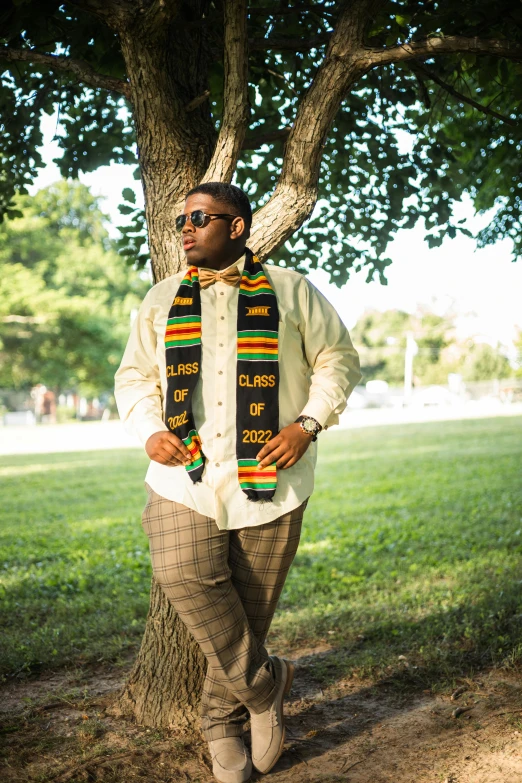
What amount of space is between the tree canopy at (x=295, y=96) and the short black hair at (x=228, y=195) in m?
0.38

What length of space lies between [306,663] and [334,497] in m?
7.55

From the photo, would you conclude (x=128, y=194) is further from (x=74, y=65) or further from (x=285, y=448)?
(x=285, y=448)

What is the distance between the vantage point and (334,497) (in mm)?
12203

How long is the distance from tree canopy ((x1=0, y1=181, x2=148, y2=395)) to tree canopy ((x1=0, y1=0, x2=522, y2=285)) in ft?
122

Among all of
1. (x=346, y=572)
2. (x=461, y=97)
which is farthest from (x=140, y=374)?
(x=346, y=572)

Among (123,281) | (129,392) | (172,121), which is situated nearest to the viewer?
(129,392)

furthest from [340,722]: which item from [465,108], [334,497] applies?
[334,497]

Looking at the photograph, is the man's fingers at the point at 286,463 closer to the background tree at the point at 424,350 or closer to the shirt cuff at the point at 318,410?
the shirt cuff at the point at 318,410

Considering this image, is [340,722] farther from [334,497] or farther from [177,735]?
[334,497]

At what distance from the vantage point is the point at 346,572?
7.07 meters

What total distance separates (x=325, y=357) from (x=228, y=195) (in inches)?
29.4

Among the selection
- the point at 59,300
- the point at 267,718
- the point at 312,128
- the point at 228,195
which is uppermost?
the point at 59,300

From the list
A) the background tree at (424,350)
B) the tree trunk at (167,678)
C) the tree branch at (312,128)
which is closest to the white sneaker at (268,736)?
the tree trunk at (167,678)

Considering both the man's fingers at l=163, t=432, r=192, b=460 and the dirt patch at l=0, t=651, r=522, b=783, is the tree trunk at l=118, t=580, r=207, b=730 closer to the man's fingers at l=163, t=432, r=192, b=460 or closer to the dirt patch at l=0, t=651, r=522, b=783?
the dirt patch at l=0, t=651, r=522, b=783
